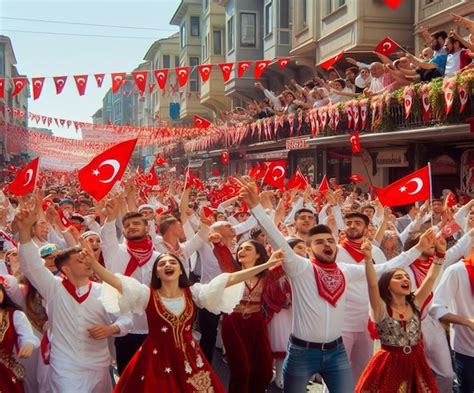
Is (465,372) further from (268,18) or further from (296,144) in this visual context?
(268,18)

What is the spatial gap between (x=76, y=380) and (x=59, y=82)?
14241mm

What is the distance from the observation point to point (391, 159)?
17859 millimetres

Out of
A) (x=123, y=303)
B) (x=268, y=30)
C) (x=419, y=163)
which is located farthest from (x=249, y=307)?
(x=268, y=30)

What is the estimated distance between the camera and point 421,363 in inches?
166

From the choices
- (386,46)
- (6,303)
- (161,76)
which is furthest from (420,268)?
(161,76)

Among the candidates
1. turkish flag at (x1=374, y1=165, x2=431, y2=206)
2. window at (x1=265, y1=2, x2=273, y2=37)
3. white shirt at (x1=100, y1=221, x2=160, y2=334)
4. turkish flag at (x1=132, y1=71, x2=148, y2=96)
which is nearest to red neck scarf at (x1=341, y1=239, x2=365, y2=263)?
turkish flag at (x1=374, y1=165, x2=431, y2=206)

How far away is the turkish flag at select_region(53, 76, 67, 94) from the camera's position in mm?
17312

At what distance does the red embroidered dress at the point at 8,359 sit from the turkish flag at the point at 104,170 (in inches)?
91.8

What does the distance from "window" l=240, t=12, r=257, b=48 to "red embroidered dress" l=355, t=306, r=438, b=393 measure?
28.3 meters

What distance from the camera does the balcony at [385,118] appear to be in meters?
12.5

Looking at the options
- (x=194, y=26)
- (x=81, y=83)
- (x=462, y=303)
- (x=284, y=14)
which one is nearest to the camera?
(x=462, y=303)

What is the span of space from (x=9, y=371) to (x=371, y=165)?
631 inches

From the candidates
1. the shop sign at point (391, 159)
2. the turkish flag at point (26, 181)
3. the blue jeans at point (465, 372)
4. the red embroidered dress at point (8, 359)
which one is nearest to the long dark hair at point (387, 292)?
the blue jeans at point (465, 372)

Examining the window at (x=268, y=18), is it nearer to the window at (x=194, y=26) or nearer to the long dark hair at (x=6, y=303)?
the window at (x=194, y=26)
